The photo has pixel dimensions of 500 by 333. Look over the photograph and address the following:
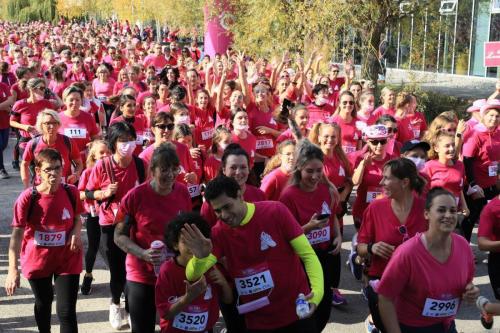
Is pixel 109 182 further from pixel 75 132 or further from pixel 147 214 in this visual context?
pixel 75 132

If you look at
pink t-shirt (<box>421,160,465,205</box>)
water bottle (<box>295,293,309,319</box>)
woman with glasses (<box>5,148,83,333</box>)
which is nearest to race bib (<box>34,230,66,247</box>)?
woman with glasses (<box>5,148,83,333</box>)

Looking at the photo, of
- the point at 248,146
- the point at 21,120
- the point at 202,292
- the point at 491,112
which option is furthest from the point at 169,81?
the point at 202,292

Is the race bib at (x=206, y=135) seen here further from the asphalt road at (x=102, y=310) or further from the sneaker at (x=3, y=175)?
the sneaker at (x=3, y=175)

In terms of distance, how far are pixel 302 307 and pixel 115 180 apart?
271 cm

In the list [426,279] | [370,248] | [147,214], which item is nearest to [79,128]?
[147,214]

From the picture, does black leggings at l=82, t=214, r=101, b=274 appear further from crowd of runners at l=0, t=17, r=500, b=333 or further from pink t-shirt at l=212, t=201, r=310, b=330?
pink t-shirt at l=212, t=201, r=310, b=330

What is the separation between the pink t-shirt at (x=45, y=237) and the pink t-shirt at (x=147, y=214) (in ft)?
1.81

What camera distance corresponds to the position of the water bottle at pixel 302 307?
12.1ft

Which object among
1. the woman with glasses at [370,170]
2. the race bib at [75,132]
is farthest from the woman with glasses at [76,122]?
the woman with glasses at [370,170]

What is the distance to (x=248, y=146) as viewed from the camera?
823 cm

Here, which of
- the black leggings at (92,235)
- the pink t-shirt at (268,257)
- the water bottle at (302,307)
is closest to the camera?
the water bottle at (302,307)

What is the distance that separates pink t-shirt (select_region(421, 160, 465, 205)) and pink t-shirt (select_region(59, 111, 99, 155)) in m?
4.12

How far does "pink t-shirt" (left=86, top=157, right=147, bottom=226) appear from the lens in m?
5.89

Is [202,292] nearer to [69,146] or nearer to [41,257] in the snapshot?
[41,257]
